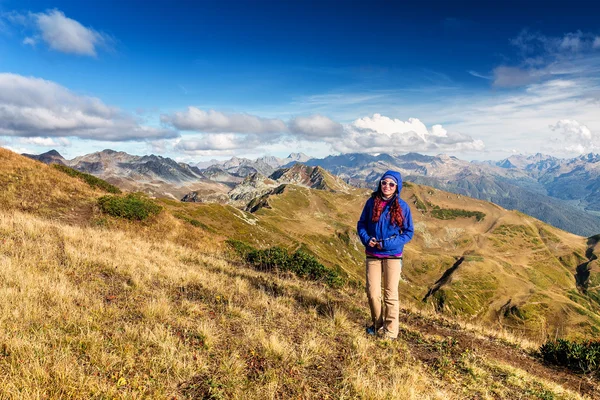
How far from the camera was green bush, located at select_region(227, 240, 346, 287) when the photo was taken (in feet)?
53.0

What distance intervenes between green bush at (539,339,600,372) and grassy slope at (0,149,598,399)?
22.3 inches

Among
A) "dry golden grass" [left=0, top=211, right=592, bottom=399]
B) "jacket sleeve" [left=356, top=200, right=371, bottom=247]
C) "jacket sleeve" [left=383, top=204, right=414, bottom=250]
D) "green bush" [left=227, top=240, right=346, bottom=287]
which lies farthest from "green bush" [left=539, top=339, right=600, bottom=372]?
"green bush" [left=227, top=240, right=346, bottom=287]

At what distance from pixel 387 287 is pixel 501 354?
445cm

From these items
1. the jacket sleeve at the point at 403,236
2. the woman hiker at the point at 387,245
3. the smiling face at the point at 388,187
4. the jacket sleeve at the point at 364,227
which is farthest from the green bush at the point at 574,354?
the smiling face at the point at 388,187

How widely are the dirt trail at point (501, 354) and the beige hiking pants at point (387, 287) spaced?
0.81 meters

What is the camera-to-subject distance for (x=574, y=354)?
28.2 ft

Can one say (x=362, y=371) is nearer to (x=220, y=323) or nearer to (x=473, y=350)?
(x=220, y=323)

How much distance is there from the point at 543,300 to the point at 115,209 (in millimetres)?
162497

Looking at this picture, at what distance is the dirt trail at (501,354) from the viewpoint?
7414mm

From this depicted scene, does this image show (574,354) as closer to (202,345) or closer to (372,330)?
(372,330)

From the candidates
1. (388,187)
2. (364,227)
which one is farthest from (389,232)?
(388,187)

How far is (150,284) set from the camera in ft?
29.3

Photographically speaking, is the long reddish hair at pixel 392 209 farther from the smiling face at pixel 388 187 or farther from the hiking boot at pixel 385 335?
the hiking boot at pixel 385 335

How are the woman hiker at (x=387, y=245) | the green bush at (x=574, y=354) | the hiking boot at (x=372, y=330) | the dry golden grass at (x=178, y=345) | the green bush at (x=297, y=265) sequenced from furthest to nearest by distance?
1. the green bush at (x=297, y=265)
2. the green bush at (x=574, y=354)
3. the hiking boot at (x=372, y=330)
4. the woman hiker at (x=387, y=245)
5. the dry golden grass at (x=178, y=345)
